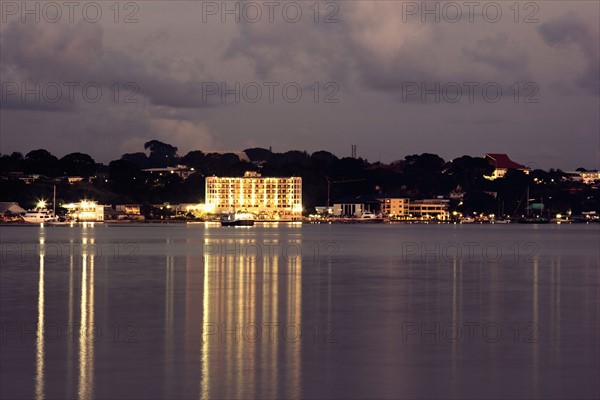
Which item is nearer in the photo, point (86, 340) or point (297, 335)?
point (86, 340)

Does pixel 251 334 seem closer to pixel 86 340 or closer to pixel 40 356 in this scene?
pixel 86 340

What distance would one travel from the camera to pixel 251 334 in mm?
23438

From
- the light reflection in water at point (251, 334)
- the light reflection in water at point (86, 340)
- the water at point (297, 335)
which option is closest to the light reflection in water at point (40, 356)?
the water at point (297, 335)

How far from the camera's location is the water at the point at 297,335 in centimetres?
1723

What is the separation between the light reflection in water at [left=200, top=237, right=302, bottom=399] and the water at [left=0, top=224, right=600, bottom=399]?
5 cm

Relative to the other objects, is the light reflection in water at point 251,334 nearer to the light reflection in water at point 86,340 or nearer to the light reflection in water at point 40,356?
the light reflection in water at point 86,340

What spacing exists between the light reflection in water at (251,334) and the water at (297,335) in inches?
1.9

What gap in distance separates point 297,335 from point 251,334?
110 centimetres

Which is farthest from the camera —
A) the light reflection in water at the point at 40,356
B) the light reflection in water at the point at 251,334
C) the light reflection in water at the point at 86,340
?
the light reflection in water at the point at 251,334

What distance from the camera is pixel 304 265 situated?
2069 inches

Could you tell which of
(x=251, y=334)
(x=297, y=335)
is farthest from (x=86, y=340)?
(x=297, y=335)

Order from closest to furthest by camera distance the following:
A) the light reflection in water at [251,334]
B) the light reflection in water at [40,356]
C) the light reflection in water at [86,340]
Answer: the light reflection in water at [40,356] → the light reflection in water at [86,340] → the light reflection in water at [251,334]

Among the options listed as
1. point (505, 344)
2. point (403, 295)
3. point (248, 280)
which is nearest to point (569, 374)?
point (505, 344)

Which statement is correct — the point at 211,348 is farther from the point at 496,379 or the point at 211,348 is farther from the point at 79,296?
the point at 79,296
